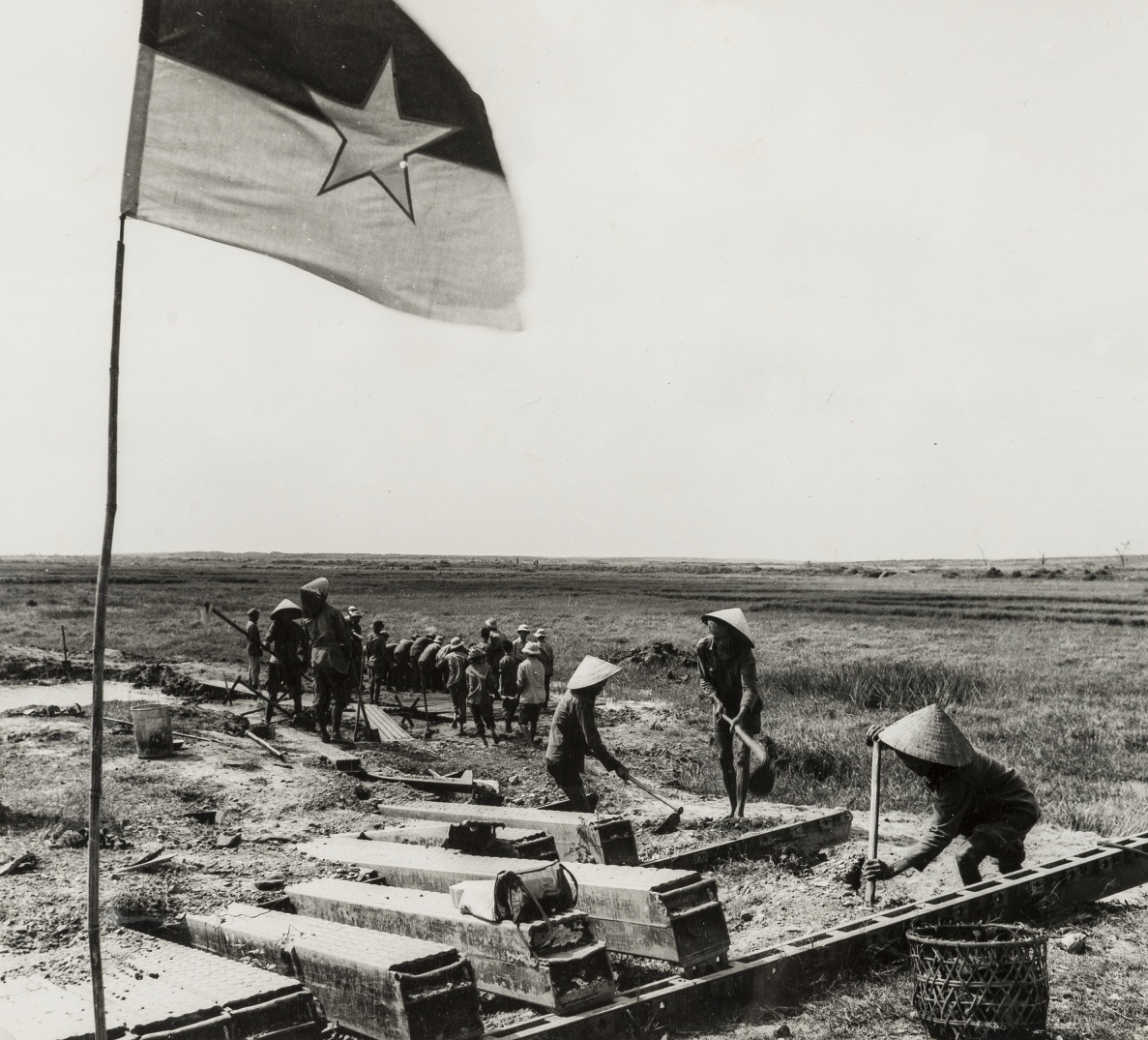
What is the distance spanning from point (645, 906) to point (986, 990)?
1.55 m

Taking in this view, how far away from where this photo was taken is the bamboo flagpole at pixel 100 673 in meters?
3.21

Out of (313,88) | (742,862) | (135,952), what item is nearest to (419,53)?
(313,88)

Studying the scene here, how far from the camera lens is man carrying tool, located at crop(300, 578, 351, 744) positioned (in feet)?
41.1

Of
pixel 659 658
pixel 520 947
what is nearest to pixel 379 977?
pixel 520 947

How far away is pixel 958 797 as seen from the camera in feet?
18.5

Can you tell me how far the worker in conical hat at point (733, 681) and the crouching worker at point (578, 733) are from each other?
42.3 inches

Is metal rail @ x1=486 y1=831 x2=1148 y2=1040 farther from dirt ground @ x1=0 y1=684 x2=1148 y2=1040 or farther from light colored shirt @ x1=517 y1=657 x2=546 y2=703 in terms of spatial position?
light colored shirt @ x1=517 y1=657 x2=546 y2=703

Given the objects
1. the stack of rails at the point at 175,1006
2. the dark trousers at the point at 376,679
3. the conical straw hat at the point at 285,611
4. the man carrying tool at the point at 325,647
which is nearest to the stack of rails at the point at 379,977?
the stack of rails at the point at 175,1006

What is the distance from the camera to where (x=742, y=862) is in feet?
24.1

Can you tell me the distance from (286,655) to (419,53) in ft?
38.1

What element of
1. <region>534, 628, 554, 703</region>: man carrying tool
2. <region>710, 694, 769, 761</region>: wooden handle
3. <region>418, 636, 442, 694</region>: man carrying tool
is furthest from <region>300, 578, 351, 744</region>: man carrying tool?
<region>710, 694, 769, 761</region>: wooden handle

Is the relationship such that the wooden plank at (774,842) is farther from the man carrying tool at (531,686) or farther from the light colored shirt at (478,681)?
the man carrying tool at (531,686)

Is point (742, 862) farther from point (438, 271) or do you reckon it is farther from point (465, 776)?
point (438, 271)

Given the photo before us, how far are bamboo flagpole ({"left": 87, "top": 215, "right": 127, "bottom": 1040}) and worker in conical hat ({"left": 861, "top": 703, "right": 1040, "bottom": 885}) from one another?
374 centimetres
